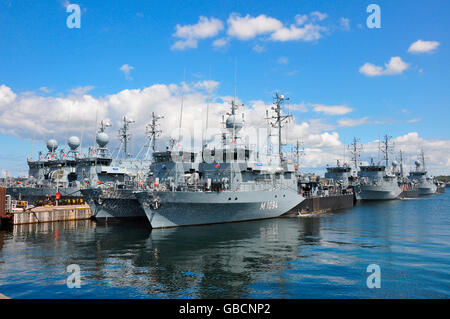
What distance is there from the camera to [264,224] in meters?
30.9

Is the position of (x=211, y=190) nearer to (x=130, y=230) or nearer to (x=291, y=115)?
(x=130, y=230)

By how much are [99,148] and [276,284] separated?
39101mm

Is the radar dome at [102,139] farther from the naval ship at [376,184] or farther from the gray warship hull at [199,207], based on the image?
the naval ship at [376,184]

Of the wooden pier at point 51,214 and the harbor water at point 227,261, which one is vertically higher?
the wooden pier at point 51,214

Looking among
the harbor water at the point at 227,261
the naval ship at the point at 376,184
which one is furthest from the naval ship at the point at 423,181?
the harbor water at the point at 227,261

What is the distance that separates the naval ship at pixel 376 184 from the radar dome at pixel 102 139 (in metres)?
48.2

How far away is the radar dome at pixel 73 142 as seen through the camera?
174 ft

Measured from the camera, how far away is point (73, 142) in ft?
174

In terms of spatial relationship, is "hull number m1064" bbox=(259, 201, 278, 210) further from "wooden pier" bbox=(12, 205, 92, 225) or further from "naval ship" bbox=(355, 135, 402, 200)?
"naval ship" bbox=(355, 135, 402, 200)

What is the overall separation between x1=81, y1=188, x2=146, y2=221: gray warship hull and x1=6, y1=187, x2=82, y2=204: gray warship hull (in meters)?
8.92

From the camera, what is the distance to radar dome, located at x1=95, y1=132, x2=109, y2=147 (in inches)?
1845

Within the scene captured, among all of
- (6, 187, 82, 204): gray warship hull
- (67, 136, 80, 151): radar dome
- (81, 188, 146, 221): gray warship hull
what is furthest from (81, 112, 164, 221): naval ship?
(67, 136, 80, 151): radar dome

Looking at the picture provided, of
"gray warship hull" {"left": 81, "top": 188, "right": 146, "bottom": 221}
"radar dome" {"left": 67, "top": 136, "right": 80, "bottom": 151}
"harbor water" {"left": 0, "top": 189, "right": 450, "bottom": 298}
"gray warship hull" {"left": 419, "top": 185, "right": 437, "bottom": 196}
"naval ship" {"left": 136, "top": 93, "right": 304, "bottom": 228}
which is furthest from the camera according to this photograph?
"gray warship hull" {"left": 419, "top": 185, "right": 437, "bottom": 196}
